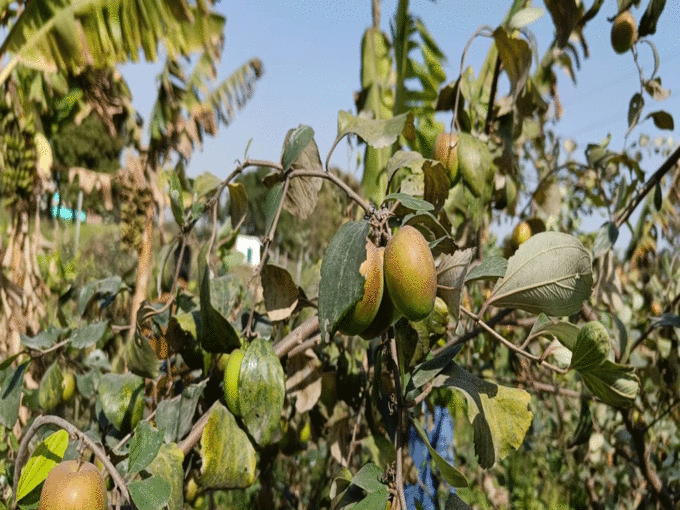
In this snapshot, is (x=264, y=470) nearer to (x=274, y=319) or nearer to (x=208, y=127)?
(x=274, y=319)

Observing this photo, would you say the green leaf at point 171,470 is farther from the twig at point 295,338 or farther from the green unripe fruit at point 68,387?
the green unripe fruit at point 68,387

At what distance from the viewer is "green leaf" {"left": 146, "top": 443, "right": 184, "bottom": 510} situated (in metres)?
0.59

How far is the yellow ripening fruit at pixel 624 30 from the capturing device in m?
1.01

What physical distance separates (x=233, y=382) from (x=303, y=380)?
295 mm

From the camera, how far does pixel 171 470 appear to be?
599 mm

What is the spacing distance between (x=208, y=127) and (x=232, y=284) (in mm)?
4143

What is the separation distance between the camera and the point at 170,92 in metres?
4.20

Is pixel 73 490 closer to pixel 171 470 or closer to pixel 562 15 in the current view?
pixel 171 470

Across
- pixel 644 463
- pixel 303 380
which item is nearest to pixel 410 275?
pixel 303 380

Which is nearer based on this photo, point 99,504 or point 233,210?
point 99,504

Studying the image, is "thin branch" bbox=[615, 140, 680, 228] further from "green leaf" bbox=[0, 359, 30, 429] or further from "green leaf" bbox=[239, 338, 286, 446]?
"green leaf" bbox=[0, 359, 30, 429]

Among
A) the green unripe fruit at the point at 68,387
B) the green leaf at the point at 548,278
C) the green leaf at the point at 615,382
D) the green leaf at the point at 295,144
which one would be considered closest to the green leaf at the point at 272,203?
the green leaf at the point at 295,144

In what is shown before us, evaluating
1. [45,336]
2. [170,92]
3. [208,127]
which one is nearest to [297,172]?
[45,336]

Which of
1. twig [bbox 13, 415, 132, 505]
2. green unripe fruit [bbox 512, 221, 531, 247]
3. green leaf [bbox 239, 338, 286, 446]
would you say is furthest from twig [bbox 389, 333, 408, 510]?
green unripe fruit [bbox 512, 221, 531, 247]
